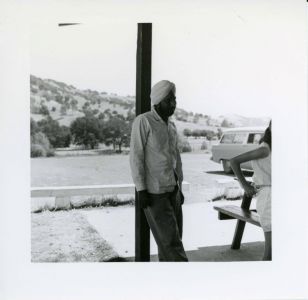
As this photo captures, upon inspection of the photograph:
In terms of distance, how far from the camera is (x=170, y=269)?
2.16 metres

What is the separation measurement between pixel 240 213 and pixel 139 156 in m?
0.63

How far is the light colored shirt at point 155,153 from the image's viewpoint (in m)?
2.15

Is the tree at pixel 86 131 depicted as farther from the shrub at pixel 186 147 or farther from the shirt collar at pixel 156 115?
the shrub at pixel 186 147

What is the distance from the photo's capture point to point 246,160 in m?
2.21

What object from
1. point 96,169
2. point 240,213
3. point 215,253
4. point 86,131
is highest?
point 86,131

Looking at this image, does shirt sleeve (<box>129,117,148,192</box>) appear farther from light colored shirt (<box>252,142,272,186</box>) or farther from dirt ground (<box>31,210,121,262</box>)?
light colored shirt (<box>252,142,272,186</box>)

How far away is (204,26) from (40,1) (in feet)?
2.92

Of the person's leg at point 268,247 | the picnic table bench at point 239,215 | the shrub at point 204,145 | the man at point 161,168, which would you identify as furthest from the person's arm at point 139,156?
the person's leg at point 268,247

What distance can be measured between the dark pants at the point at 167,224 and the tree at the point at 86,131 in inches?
16.7

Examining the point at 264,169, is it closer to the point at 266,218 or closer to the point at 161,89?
the point at 266,218

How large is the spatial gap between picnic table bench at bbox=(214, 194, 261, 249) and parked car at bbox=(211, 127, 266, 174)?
195 mm

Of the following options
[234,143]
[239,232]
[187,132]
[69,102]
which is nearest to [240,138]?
[234,143]

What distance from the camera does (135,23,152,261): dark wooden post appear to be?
2.16m

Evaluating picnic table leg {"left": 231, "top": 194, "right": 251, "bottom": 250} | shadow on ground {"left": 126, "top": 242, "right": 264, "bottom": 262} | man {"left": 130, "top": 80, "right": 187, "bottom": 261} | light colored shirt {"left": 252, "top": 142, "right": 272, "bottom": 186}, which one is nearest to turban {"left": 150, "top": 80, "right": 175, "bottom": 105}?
man {"left": 130, "top": 80, "right": 187, "bottom": 261}
